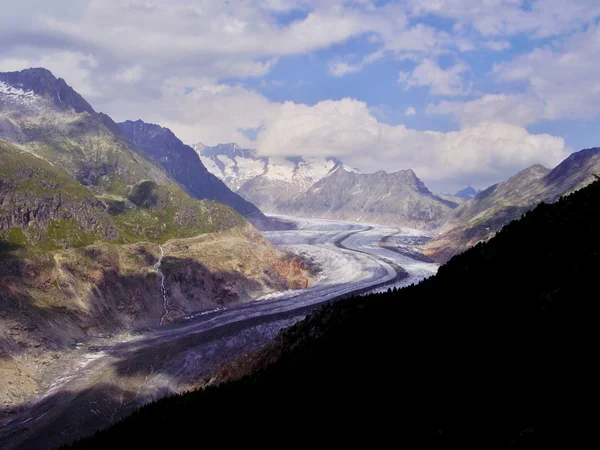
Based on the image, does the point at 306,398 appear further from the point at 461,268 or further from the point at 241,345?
the point at 241,345

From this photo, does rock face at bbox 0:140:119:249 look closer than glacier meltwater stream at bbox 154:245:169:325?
Yes

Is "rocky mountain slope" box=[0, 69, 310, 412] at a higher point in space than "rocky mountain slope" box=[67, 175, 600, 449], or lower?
higher

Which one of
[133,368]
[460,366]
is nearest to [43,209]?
[133,368]

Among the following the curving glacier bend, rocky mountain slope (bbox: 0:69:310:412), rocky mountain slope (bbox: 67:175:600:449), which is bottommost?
the curving glacier bend

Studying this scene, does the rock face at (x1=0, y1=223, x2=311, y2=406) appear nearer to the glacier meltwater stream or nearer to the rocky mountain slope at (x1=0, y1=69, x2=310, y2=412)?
the rocky mountain slope at (x1=0, y1=69, x2=310, y2=412)

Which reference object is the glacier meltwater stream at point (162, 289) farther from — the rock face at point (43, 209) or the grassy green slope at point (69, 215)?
the rock face at point (43, 209)

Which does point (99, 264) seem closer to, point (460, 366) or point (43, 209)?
point (43, 209)

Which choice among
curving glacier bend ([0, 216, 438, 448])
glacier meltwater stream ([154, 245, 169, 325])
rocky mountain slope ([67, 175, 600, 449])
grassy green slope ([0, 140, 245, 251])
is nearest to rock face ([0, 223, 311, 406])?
glacier meltwater stream ([154, 245, 169, 325])

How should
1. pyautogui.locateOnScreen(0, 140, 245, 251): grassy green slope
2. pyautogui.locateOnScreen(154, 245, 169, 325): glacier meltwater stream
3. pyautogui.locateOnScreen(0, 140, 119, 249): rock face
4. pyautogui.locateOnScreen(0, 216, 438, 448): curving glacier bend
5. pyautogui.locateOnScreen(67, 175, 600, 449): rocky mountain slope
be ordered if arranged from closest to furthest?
pyautogui.locateOnScreen(67, 175, 600, 449): rocky mountain slope < pyautogui.locateOnScreen(0, 216, 438, 448): curving glacier bend < pyautogui.locateOnScreen(0, 140, 119, 249): rock face < pyautogui.locateOnScreen(154, 245, 169, 325): glacier meltwater stream < pyautogui.locateOnScreen(0, 140, 245, 251): grassy green slope

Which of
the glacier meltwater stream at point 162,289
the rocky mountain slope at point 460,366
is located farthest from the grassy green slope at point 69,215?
the rocky mountain slope at point 460,366

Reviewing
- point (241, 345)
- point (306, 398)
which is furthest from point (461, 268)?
point (241, 345)

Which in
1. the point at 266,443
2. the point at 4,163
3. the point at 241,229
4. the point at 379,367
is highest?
the point at 4,163
